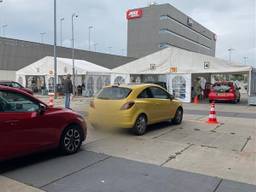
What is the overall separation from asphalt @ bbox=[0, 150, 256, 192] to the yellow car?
2380 millimetres

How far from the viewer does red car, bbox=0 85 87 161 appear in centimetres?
489

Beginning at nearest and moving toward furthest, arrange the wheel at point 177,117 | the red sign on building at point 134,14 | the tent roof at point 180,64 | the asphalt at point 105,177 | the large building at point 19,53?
1. the asphalt at point 105,177
2. the wheel at point 177,117
3. the tent roof at point 180,64
4. the large building at point 19,53
5. the red sign on building at point 134,14

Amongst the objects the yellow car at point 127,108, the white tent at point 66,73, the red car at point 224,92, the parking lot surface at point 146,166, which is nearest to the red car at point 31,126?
the parking lot surface at point 146,166

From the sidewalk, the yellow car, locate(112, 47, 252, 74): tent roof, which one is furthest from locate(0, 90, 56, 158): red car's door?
locate(112, 47, 252, 74): tent roof

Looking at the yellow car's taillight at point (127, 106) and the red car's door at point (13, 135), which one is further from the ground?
the yellow car's taillight at point (127, 106)

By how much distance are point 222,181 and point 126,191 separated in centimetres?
168

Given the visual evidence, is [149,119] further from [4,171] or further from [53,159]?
[4,171]

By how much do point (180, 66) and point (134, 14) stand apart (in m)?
64.1

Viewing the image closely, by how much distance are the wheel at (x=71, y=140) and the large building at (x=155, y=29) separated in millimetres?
73048

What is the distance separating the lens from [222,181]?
15.7 ft

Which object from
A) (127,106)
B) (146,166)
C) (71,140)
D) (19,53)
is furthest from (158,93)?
(19,53)

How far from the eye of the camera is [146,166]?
5.46 m

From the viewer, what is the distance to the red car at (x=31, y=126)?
16.1 feet

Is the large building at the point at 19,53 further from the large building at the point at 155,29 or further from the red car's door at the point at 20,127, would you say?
the large building at the point at 155,29
